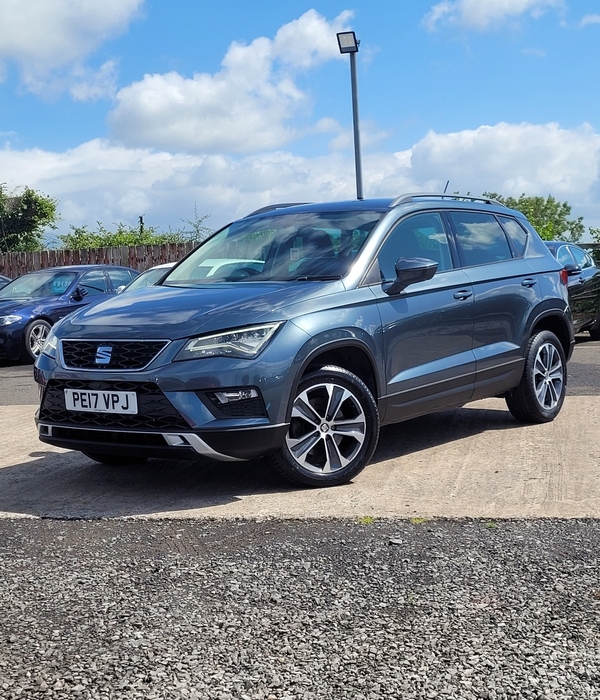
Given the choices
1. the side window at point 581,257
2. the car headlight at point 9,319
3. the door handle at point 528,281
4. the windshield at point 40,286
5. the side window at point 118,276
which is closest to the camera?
the door handle at point 528,281

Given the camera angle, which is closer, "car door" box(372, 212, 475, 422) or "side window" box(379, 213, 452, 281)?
"car door" box(372, 212, 475, 422)

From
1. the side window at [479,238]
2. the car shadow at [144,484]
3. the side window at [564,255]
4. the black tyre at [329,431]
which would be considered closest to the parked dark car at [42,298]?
the side window at [564,255]

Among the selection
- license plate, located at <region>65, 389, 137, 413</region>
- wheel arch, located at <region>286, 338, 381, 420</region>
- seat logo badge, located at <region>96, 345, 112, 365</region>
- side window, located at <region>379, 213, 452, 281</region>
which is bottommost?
license plate, located at <region>65, 389, 137, 413</region>

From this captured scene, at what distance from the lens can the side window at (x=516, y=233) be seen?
7742 mm

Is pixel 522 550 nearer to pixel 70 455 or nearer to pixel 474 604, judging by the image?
pixel 474 604

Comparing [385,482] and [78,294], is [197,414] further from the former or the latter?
[78,294]

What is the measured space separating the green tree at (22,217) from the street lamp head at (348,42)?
2073 centimetres

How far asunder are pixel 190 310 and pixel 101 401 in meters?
0.69

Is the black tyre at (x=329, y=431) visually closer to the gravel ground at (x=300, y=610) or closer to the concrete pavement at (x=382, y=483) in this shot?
the concrete pavement at (x=382, y=483)

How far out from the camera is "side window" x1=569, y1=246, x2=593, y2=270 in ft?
52.6

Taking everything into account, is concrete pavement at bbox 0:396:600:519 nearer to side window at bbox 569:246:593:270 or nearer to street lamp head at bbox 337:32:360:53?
side window at bbox 569:246:593:270

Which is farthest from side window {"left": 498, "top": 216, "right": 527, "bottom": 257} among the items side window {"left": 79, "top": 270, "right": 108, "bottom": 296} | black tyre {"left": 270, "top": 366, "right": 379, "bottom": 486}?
side window {"left": 79, "top": 270, "right": 108, "bottom": 296}

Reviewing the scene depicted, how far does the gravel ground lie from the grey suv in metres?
0.67

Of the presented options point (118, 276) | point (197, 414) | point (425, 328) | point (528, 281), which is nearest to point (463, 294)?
point (425, 328)
